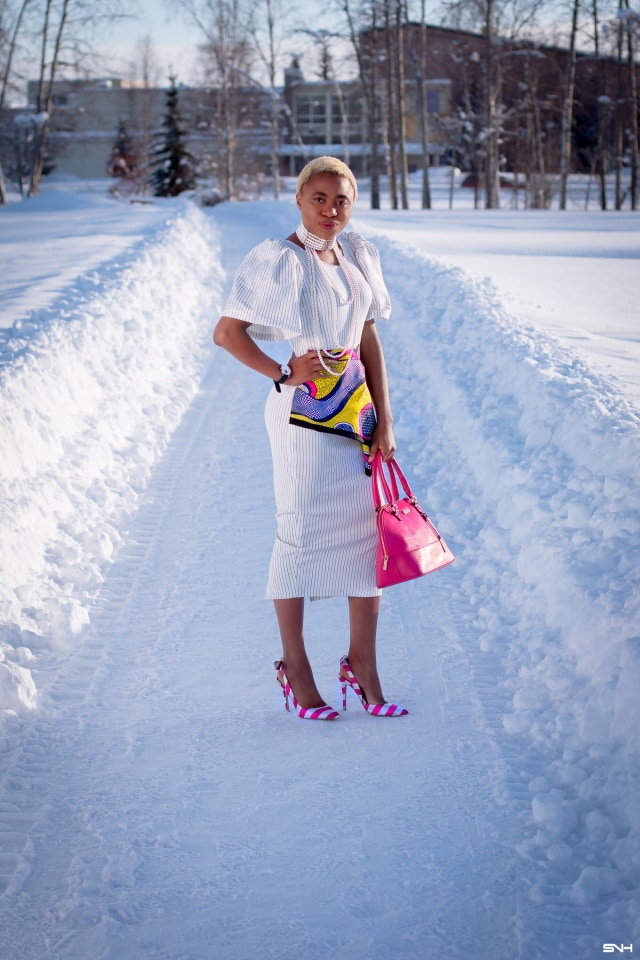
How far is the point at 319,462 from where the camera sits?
3121mm

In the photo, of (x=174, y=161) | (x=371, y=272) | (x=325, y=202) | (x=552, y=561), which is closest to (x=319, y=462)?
(x=371, y=272)

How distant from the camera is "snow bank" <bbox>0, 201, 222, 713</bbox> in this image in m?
3.98

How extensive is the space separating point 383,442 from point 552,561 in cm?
109

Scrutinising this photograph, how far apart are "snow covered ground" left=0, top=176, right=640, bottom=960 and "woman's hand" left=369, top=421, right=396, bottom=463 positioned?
0.94 meters

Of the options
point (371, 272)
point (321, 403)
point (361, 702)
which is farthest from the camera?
point (361, 702)

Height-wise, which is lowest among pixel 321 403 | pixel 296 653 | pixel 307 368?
pixel 296 653

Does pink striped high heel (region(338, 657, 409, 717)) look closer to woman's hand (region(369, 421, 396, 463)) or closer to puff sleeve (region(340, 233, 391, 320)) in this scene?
woman's hand (region(369, 421, 396, 463))

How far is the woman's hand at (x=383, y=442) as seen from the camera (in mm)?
3166

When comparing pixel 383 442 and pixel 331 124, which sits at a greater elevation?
pixel 331 124

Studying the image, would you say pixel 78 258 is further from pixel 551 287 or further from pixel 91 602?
pixel 91 602

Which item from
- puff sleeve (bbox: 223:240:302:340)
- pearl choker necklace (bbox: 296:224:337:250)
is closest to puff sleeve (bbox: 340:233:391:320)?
pearl choker necklace (bbox: 296:224:337:250)

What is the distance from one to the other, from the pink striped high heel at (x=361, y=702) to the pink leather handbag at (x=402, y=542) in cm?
47

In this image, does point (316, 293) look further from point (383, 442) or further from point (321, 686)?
point (321, 686)

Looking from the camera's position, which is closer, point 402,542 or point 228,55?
point 402,542
